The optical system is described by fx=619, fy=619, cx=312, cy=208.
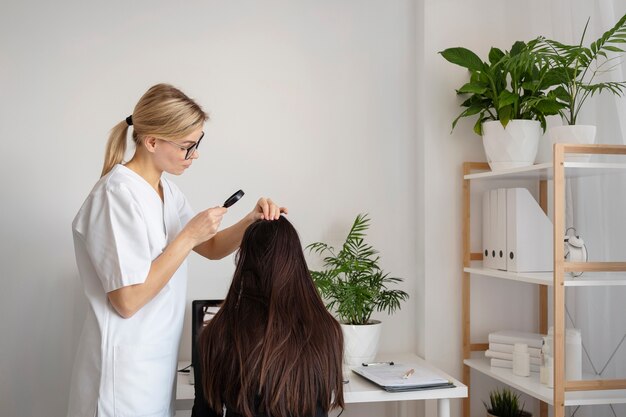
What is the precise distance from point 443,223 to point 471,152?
0.32m

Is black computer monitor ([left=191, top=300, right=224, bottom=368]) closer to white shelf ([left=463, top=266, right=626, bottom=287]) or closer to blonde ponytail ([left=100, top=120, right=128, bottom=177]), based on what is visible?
blonde ponytail ([left=100, top=120, right=128, bottom=177])

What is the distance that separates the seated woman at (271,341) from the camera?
1.34m

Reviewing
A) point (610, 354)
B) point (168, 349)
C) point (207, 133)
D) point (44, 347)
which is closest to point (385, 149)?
point (207, 133)

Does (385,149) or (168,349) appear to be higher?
(385,149)

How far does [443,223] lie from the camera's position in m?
2.59

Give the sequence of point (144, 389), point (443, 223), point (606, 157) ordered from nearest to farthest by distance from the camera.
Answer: point (144, 389) → point (606, 157) → point (443, 223)

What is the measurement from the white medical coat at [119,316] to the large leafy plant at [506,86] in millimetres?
1367

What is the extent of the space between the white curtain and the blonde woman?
1.19 metres

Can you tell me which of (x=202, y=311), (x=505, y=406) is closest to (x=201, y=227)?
(x=202, y=311)

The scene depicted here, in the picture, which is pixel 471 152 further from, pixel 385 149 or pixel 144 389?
pixel 144 389

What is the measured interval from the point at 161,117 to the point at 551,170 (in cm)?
140

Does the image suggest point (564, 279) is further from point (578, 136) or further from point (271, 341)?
point (271, 341)

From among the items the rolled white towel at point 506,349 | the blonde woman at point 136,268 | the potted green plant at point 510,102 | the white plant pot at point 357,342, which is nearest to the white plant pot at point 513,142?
the potted green plant at point 510,102

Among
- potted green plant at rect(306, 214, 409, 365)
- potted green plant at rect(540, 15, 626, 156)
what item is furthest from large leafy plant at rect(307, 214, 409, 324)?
potted green plant at rect(540, 15, 626, 156)
